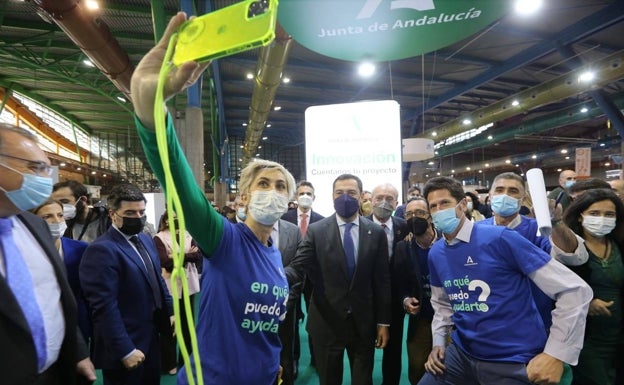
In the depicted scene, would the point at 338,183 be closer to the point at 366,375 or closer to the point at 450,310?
the point at 450,310

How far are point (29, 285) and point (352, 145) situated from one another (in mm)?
2852

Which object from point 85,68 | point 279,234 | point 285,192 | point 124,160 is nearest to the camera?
point 285,192

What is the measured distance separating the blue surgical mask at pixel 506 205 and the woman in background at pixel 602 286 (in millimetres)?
434

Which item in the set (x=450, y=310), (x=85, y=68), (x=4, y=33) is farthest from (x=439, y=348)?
(x=85, y=68)

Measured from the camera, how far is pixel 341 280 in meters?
2.46

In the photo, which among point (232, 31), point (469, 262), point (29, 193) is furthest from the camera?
point (469, 262)

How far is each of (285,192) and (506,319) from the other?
50.5 inches

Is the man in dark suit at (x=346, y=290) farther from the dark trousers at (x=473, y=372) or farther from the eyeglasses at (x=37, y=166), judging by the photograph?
the eyeglasses at (x=37, y=166)

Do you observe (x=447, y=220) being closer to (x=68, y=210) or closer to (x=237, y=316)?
(x=237, y=316)

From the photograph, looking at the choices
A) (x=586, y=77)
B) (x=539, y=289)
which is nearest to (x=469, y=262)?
(x=539, y=289)

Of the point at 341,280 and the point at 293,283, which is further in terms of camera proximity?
the point at 341,280

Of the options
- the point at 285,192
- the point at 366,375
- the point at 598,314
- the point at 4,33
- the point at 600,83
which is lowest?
the point at 366,375

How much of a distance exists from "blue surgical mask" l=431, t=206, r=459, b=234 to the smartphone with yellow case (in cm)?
169

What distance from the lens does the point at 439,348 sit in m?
2.01
